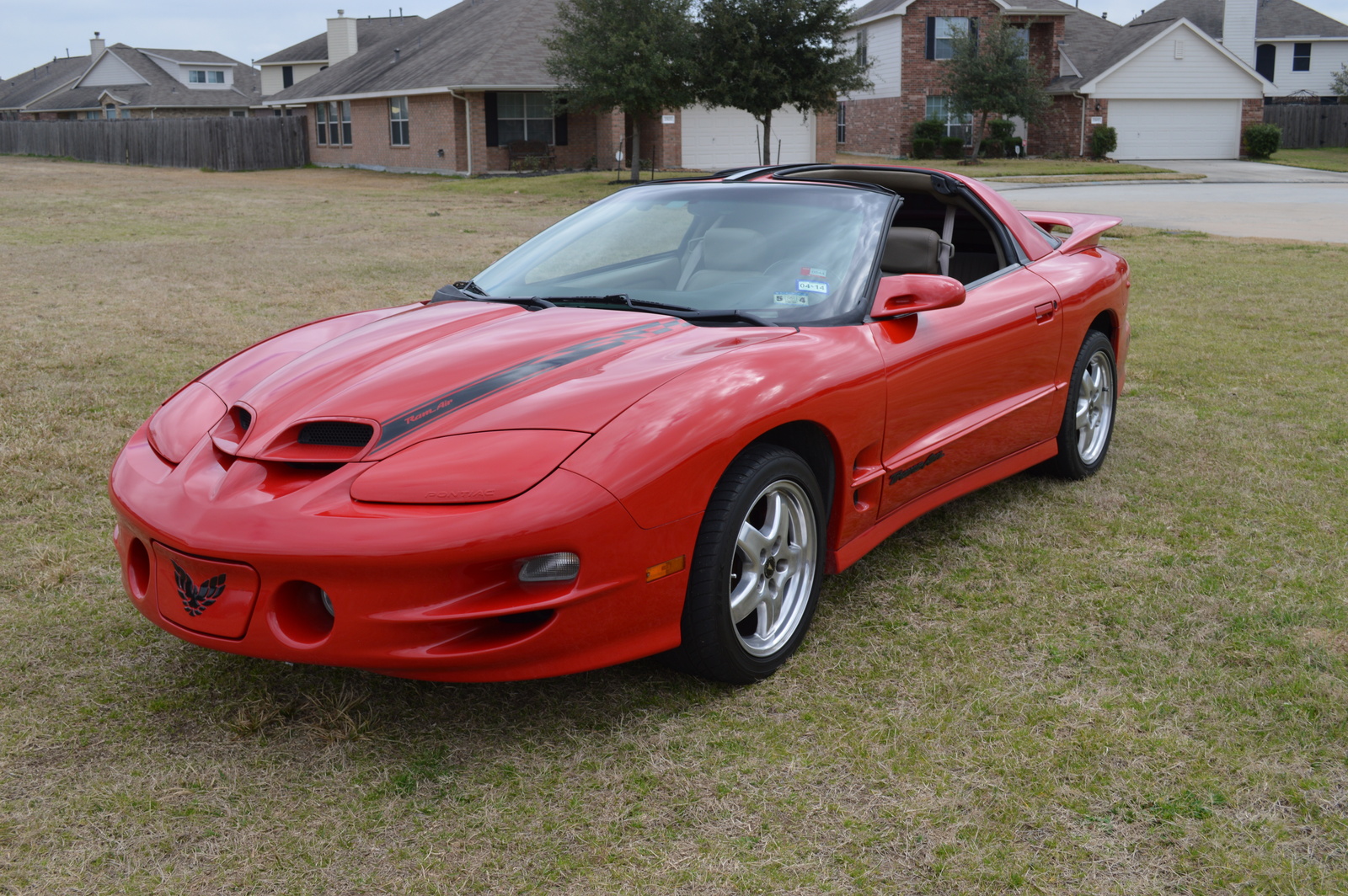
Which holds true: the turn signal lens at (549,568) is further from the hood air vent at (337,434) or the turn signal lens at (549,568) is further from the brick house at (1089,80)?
the brick house at (1089,80)

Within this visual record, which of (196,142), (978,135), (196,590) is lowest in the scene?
(196,590)

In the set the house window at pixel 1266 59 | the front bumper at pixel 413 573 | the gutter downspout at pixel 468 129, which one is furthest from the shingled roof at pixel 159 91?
the front bumper at pixel 413 573

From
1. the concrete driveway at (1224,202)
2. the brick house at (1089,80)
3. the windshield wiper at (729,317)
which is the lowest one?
the windshield wiper at (729,317)

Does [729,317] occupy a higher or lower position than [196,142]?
lower

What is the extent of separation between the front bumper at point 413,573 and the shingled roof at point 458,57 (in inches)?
1277

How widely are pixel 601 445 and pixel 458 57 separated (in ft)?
118

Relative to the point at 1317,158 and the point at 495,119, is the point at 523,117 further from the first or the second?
the point at 1317,158

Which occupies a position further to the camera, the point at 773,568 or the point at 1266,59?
the point at 1266,59

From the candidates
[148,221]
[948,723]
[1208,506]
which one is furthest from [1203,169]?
[948,723]

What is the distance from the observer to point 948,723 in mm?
3029

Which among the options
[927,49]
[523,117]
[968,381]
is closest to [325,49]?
[523,117]

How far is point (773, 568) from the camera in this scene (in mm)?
3260

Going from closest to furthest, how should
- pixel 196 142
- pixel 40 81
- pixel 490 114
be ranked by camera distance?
pixel 490 114 → pixel 196 142 → pixel 40 81

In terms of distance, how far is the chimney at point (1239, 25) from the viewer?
50.8m
